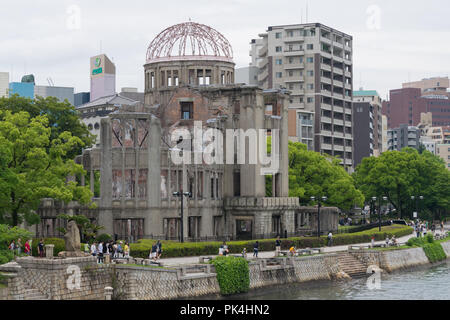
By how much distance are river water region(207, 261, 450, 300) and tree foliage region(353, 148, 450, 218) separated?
167 ft

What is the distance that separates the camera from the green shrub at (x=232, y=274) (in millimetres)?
53844

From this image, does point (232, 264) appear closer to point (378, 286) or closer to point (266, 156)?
point (378, 286)

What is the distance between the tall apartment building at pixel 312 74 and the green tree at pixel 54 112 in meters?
68.3

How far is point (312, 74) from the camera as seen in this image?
507 ft

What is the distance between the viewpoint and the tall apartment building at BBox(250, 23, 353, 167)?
503ft

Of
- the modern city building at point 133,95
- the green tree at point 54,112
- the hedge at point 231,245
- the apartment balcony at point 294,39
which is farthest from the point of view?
the modern city building at point 133,95

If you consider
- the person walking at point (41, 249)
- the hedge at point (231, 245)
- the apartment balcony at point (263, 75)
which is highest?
the apartment balcony at point (263, 75)

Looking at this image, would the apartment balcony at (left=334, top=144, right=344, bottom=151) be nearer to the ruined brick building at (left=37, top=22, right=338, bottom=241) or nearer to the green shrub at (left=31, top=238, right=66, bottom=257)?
the ruined brick building at (left=37, top=22, right=338, bottom=241)

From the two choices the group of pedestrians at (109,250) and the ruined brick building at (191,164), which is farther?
the ruined brick building at (191,164)

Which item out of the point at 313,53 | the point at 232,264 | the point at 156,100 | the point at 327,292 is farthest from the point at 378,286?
the point at 313,53

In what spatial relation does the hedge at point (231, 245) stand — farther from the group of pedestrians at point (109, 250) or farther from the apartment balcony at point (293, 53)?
the apartment balcony at point (293, 53)

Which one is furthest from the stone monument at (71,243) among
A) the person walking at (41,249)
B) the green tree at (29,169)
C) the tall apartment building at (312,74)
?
the tall apartment building at (312,74)

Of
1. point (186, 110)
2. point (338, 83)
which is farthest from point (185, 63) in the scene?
point (338, 83)
